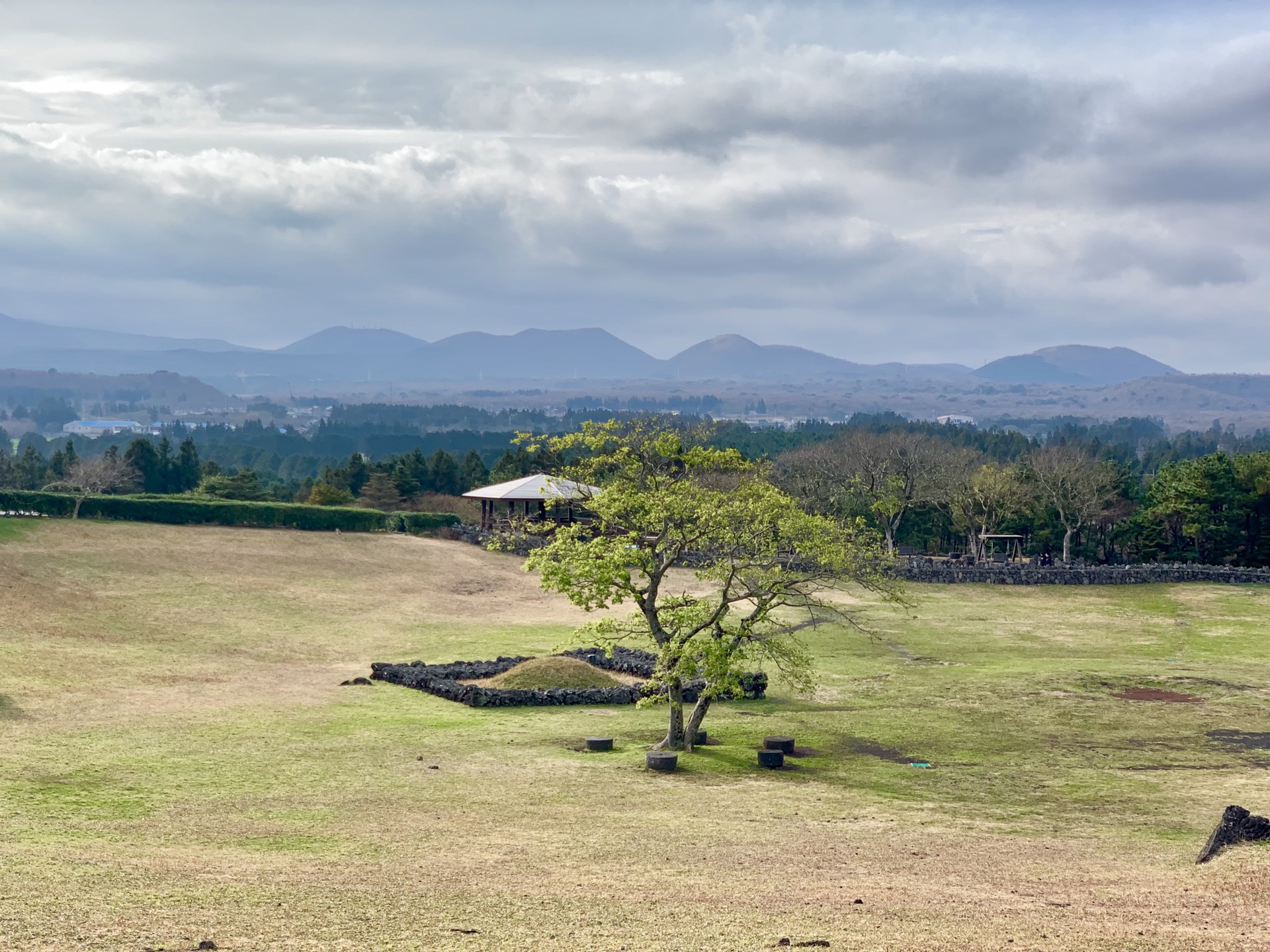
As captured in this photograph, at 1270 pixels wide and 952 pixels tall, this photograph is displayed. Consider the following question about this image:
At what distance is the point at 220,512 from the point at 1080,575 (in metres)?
49.4

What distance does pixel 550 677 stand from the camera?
118 ft

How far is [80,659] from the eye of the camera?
35906 millimetres

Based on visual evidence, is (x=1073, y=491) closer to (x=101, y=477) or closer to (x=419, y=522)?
(x=419, y=522)

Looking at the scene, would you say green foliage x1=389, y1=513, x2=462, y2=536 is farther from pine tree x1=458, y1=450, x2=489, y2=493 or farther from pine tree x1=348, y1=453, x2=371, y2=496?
pine tree x1=458, y1=450, x2=489, y2=493

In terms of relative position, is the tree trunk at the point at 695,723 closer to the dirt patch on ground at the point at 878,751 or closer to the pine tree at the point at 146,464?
the dirt patch on ground at the point at 878,751

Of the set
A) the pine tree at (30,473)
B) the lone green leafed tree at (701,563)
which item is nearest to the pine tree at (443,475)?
the pine tree at (30,473)

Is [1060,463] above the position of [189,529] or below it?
→ above

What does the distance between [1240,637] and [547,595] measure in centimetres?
3171

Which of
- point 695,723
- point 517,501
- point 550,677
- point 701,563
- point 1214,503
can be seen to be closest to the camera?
point 695,723

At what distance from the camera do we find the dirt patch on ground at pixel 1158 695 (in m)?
35.1

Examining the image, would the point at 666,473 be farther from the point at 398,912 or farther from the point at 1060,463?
the point at 1060,463

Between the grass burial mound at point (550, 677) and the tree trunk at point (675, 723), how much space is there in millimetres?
7504

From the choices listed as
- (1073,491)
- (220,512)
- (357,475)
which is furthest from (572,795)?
(357,475)

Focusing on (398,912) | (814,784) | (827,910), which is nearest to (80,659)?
Answer: (814,784)
